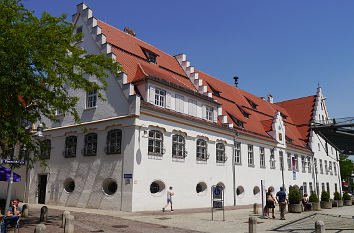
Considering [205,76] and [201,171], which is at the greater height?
[205,76]

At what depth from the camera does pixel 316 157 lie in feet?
142

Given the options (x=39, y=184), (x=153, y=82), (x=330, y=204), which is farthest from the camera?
(x=330, y=204)

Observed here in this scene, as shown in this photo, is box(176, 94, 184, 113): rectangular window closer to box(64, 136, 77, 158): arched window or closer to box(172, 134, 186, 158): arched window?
box(172, 134, 186, 158): arched window

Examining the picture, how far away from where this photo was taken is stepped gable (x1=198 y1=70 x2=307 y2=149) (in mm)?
31406

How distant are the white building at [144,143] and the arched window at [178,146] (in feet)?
0.23

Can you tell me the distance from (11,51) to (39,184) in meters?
16.3

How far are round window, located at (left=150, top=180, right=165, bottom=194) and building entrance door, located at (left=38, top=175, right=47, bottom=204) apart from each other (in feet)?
31.0

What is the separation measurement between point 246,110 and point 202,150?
40.6 ft

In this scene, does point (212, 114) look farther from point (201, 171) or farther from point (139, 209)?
point (139, 209)

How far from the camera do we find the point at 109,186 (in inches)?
810

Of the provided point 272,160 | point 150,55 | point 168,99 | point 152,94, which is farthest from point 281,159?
point 152,94

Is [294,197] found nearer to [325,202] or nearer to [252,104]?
[325,202]

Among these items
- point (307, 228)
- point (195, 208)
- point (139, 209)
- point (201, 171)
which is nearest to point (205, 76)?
point (201, 171)

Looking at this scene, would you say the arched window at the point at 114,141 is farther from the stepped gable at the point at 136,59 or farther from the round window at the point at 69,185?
the round window at the point at 69,185
